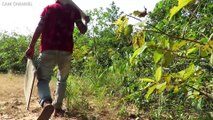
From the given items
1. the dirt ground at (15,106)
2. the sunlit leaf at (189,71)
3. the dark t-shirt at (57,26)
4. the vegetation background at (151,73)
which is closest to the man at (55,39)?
the dark t-shirt at (57,26)

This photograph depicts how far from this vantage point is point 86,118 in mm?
4758

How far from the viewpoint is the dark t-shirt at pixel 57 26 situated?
475 centimetres

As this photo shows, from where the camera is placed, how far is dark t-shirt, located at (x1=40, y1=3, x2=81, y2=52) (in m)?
4.75

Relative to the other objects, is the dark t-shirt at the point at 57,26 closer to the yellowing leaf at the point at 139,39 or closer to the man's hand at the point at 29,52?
the man's hand at the point at 29,52

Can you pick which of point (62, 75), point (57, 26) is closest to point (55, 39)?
point (57, 26)

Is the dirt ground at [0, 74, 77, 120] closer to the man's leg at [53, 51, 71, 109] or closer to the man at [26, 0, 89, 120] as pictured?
the man's leg at [53, 51, 71, 109]

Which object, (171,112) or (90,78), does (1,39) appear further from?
(171,112)

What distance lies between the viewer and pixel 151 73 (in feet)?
14.4

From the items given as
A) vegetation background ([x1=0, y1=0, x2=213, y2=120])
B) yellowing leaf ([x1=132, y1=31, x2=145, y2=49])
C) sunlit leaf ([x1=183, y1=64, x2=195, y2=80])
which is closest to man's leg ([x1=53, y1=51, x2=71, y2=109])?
vegetation background ([x1=0, y1=0, x2=213, y2=120])

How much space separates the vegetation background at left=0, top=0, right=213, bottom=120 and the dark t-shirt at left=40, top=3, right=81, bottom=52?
22cm

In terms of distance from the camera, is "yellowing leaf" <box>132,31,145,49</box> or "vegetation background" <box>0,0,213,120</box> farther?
"vegetation background" <box>0,0,213,120</box>

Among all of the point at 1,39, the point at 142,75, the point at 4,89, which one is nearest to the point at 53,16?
the point at 142,75

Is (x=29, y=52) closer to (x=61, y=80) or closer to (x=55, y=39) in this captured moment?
(x=55, y=39)

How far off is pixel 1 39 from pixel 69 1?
29.6 ft
